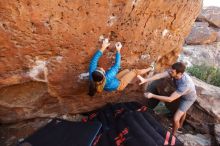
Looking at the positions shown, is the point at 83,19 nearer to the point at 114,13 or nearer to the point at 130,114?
the point at 114,13

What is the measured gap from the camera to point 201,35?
1477 centimetres

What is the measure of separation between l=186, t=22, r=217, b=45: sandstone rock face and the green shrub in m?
3.43

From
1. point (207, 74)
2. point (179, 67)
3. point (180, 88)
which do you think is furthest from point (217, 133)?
point (207, 74)

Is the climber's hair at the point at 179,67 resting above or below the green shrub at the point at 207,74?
above

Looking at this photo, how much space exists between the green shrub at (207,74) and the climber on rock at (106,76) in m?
6.64

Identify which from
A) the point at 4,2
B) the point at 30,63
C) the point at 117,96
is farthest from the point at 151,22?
the point at 4,2

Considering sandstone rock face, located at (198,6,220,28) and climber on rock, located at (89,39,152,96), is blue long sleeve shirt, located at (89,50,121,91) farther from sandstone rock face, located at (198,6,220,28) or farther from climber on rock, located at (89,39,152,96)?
sandstone rock face, located at (198,6,220,28)

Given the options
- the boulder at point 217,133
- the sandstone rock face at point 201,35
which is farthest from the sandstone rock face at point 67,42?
the sandstone rock face at point 201,35

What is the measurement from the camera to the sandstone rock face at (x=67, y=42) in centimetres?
354

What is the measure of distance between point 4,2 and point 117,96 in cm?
284

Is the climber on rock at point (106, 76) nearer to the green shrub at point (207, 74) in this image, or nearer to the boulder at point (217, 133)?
the boulder at point (217, 133)

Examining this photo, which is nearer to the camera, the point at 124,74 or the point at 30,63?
the point at 30,63

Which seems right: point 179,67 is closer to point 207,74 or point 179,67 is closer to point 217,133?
point 217,133

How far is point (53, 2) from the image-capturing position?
11.5 feet
